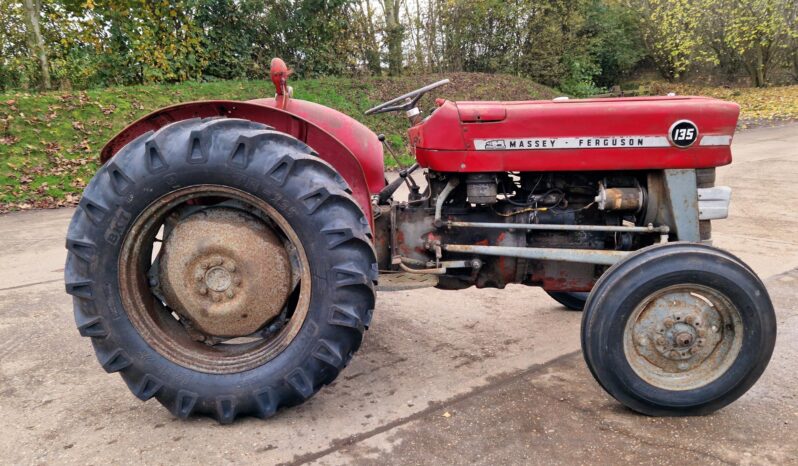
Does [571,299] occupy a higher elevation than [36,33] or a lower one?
lower

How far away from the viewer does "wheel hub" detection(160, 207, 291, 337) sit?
104 inches

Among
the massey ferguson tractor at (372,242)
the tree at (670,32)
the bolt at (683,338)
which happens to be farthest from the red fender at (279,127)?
the tree at (670,32)

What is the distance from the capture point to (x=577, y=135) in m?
2.79

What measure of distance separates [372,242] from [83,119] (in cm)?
936

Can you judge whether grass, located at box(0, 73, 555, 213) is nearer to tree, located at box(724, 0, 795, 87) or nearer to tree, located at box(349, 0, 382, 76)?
tree, located at box(349, 0, 382, 76)

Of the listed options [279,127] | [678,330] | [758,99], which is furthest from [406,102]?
[758,99]

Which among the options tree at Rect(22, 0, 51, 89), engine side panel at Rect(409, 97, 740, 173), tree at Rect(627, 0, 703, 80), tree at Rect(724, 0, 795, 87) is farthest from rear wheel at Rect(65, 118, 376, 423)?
tree at Rect(627, 0, 703, 80)

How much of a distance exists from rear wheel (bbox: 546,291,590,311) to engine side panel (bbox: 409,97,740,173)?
1288 millimetres

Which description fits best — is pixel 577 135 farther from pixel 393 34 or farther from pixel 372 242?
pixel 393 34

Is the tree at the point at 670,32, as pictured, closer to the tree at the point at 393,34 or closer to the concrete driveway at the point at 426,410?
the tree at the point at 393,34

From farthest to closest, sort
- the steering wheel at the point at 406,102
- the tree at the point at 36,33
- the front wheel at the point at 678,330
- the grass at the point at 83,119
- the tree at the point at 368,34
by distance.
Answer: the tree at the point at 368,34
the tree at the point at 36,33
the grass at the point at 83,119
the steering wheel at the point at 406,102
the front wheel at the point at 678,330

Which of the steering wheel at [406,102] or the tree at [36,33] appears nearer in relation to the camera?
the steering wheel at [406,102]

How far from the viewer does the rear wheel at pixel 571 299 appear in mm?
3888

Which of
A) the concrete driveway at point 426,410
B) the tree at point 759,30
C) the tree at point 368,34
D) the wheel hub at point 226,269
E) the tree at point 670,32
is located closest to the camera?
the concrete driveway at point 426,410
